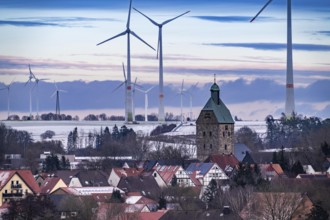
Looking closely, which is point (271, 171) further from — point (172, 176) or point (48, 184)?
point (48, 184)

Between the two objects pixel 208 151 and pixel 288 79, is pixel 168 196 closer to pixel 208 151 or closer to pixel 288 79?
pixel 208 151

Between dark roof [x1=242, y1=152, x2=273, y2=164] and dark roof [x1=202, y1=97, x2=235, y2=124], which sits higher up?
dark roof [x1=202, y1=97, x2=235, y2=124]

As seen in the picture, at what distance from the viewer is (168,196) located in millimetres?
81750

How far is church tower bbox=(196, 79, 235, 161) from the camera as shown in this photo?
115m

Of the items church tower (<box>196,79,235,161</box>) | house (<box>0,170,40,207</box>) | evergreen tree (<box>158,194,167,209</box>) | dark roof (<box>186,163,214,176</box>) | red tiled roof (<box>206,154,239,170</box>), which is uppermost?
church tower (<box>196,79,235,161</box>)

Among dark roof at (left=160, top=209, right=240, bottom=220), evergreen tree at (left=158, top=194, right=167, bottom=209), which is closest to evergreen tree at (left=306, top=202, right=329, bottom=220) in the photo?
dark roof at (left=160, top=209, right=240, bottom=220)

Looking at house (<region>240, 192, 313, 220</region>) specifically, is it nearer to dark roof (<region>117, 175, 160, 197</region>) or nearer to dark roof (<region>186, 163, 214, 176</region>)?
dark roof (<region>117, 175, 160, 197</region>)

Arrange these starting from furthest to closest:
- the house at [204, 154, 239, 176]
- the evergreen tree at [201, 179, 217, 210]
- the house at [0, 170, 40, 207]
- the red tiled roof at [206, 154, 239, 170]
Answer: the red tiled roof at [206, 154, 239, 170]
the house at [204, 154, 239, 176]
the house at [0, 170, 40, 207]
the evergreen tree at [201, 179, 217, 210]

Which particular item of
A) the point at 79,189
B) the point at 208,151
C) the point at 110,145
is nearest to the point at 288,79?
the point at 110,145

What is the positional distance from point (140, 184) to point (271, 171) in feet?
24.9

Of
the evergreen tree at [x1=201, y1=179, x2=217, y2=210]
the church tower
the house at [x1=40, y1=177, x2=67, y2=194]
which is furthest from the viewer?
the church tower

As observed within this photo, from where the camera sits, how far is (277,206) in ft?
222

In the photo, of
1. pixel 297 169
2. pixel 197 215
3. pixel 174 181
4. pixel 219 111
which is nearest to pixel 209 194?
pixel 174 181

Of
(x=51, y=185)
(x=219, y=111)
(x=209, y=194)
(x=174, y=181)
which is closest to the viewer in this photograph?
(x=209, y=194)
